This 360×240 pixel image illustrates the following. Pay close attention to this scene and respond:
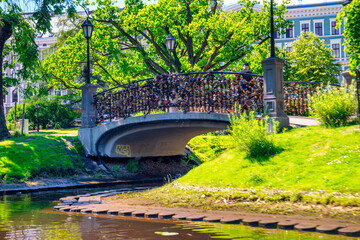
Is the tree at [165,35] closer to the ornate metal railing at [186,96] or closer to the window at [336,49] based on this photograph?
the ornate metal railing at [186,96]

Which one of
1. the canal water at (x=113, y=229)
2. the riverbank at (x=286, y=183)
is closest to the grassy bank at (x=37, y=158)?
the riverbank at (x=286, y=183)

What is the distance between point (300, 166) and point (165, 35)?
75.6ft

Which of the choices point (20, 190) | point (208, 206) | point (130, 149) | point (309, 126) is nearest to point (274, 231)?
point (208, 206)

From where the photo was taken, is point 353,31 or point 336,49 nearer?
point 353,31

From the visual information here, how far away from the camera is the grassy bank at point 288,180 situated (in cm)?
898

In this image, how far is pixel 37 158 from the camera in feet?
65.2

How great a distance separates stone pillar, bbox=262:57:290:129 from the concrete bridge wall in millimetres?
1973

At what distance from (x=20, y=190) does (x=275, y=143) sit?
888 centimetres

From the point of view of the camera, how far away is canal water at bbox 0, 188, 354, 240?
289 inches

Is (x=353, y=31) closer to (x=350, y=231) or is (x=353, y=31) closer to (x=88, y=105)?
(x=350, y=231)

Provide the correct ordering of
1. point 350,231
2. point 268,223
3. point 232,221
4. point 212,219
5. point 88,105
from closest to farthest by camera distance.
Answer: point 350,231, point 268,223, point 232,221, point 212,219, point 88,105

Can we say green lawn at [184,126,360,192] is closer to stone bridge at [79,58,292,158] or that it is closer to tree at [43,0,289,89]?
stone bridge at [79,58,292,158]

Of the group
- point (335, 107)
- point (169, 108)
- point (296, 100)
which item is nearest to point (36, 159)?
point (169, 108)

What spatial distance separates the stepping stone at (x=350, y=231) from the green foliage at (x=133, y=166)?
15.7m
